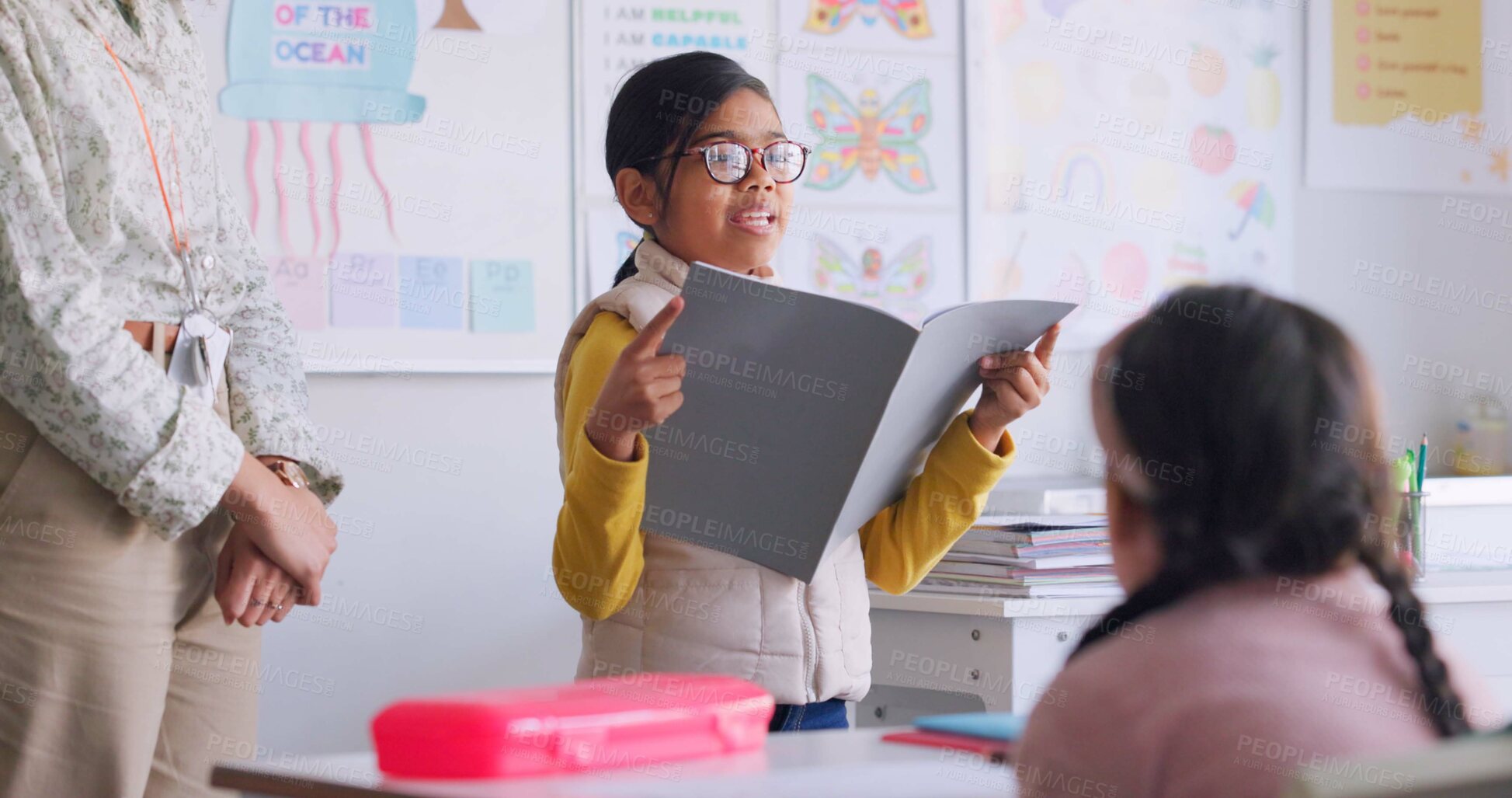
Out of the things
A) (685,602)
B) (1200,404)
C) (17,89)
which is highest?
(17,89)

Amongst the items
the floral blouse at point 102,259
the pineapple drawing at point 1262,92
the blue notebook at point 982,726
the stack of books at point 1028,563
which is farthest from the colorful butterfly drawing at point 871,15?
the blue notebook at point 982,726

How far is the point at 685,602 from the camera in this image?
1393 millimetres

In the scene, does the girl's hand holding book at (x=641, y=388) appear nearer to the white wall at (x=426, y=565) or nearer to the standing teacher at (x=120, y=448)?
the standing teacher at (x=120, y=448)

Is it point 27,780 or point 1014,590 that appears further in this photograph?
point 1014,590

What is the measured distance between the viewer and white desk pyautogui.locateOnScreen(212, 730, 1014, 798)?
2.70 feet

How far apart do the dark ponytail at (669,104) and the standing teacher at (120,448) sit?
44 cm

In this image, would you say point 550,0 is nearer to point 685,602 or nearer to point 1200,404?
point 685,602

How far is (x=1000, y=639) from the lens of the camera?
1938 millimetres

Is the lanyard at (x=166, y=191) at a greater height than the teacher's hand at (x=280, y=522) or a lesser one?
greater

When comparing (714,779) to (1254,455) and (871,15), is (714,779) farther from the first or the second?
(871,15)

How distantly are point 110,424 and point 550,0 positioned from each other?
54.9 inches

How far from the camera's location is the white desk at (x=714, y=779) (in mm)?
824

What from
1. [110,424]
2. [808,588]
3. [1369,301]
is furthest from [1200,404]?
[1369,301]

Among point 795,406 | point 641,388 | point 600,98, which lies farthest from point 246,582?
point 600,98
